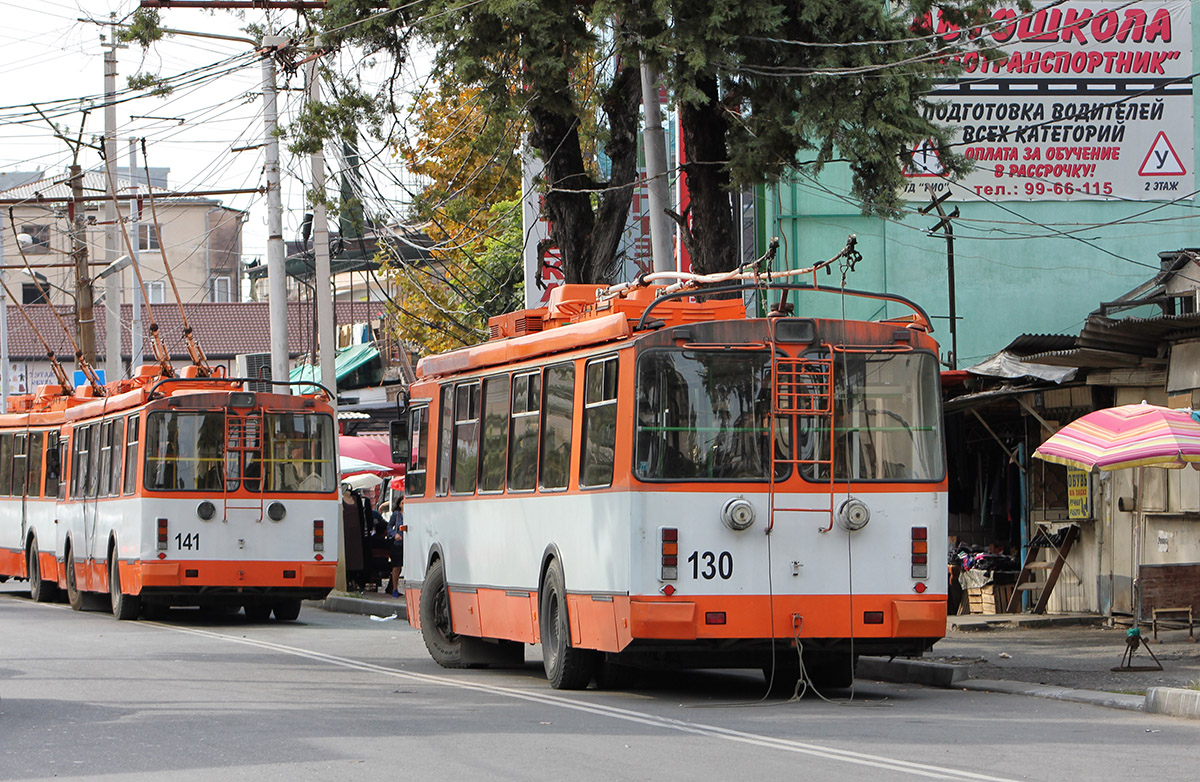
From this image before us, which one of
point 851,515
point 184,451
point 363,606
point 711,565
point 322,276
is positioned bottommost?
point 363,606

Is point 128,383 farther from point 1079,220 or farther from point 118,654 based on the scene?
point 1079,220

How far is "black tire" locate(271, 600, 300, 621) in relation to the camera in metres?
23.4

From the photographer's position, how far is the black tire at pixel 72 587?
25.6 metres

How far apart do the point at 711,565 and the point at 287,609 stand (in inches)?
491

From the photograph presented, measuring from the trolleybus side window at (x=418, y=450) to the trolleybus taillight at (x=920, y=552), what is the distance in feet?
19.3

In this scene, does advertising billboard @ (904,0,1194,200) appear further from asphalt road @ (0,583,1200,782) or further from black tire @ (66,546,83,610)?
black tire @ (66,546,83,610)

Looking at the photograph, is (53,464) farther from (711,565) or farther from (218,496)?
(711,565)

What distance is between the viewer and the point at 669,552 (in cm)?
1217

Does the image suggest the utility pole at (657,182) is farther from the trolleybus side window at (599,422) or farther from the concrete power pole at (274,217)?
the concrete power pole at (274,217)

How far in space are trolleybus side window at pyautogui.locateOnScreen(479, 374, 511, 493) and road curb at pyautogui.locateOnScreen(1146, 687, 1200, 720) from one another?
5.66 meters

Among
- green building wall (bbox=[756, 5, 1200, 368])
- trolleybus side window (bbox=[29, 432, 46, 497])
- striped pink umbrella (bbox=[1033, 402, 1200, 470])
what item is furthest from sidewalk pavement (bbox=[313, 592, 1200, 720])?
trolleybus side window (bbox=[29, 432, 46, 497])

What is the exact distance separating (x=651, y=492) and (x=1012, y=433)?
37.4 ft

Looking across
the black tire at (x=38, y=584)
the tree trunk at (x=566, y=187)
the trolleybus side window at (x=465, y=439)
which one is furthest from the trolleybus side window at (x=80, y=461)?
the trolleybus side window at (x=465, y=439)

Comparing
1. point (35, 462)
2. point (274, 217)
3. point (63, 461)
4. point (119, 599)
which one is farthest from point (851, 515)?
point (35, 462)
